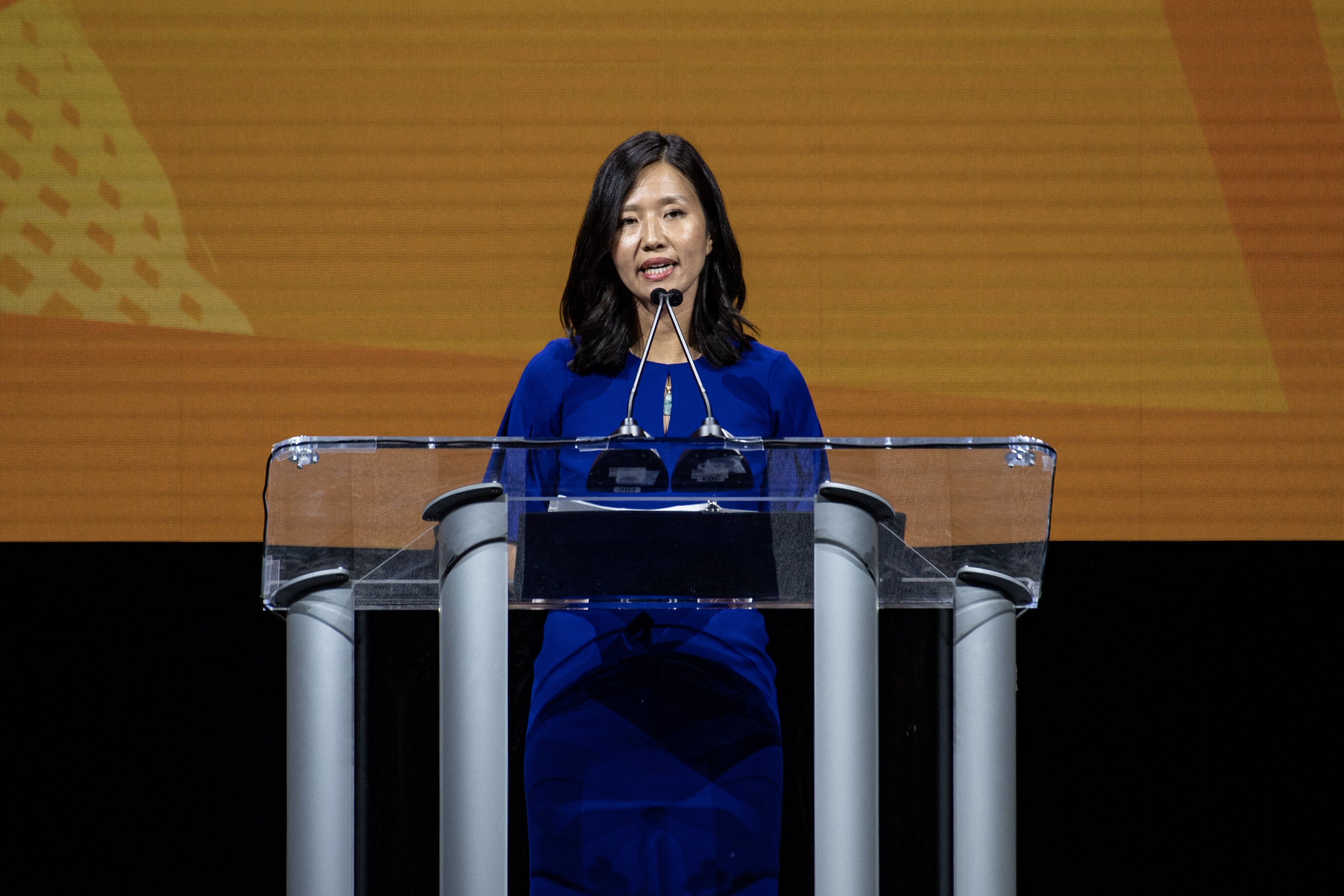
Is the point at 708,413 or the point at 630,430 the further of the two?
the point at 708,413

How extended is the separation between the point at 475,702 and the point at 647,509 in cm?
24

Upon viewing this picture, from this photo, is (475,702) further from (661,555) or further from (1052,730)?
(1052,730)

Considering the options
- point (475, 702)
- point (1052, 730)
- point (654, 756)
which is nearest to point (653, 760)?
point (654, 756)

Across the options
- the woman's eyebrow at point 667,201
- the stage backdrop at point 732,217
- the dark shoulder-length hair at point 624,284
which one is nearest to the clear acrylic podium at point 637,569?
the dark shoulder-length hair at point 624,284

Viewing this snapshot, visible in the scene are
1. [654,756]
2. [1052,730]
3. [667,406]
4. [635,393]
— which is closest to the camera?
[654,756]

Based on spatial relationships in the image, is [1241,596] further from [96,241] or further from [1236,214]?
[96,241]

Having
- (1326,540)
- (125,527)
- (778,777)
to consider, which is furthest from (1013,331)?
(125,527)

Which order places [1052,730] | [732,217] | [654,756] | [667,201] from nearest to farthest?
[654,756] → [667,201] → [1052,730] → [732,217]

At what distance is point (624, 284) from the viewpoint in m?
1.96

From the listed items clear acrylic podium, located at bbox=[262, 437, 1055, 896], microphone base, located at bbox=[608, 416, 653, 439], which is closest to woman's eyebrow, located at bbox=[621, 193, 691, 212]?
microphone base, located at bbox=[608, 416, 653, 439]

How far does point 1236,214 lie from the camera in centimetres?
272

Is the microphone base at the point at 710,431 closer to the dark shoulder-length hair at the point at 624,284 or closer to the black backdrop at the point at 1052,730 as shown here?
the dark shoulder-length hair at the point at 624,284

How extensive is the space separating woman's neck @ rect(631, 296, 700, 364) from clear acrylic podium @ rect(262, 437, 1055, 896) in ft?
2.36

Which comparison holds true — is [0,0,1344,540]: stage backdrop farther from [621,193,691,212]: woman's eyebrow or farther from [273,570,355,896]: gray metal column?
[273,570,355,896]: gray metal column
